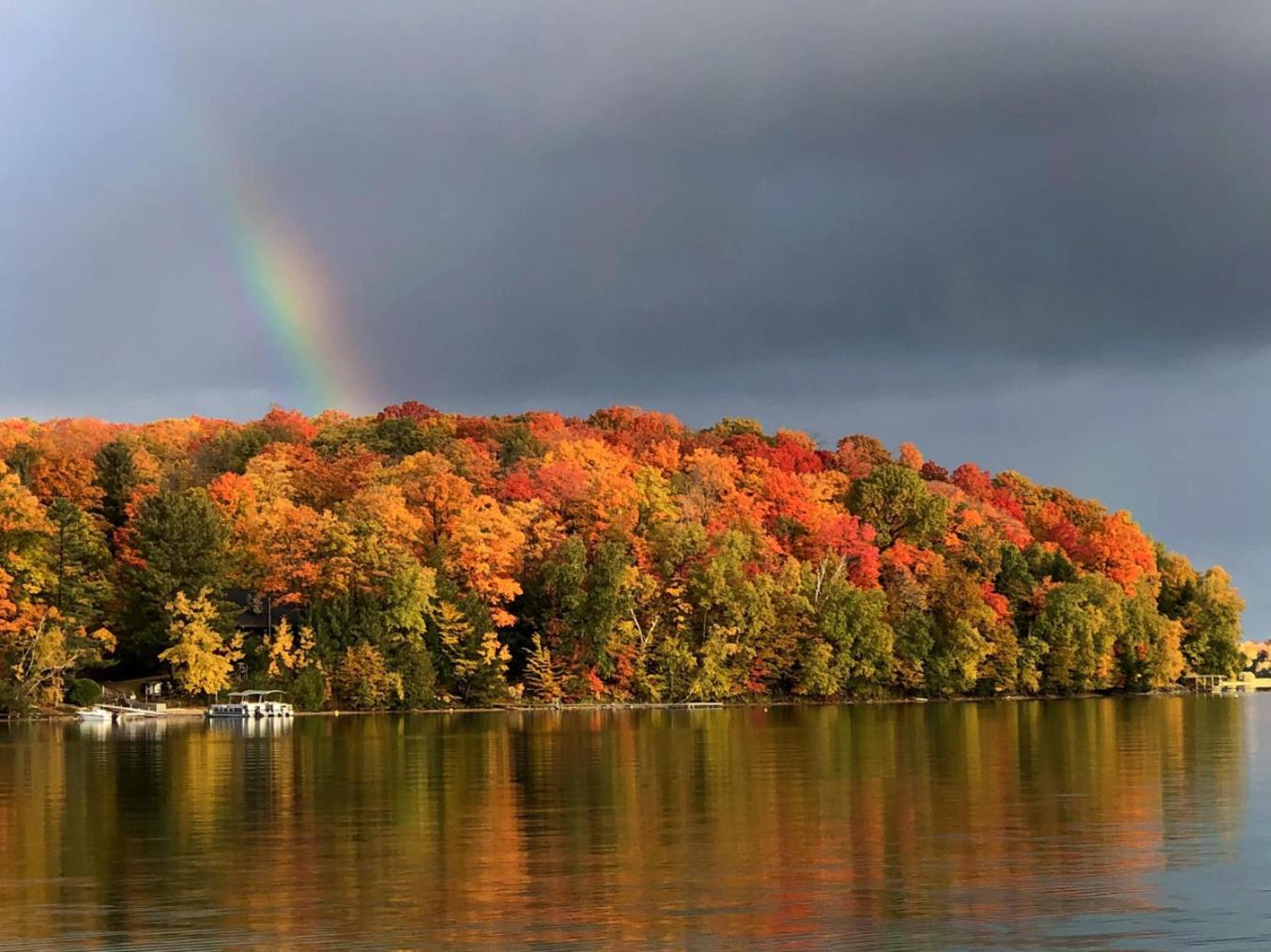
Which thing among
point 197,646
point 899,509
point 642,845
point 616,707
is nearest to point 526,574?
point 616,707

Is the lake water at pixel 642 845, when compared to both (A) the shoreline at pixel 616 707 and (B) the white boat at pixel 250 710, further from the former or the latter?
(A) the shoreline at pixel 616 707

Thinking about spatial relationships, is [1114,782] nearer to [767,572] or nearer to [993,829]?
[993,829]

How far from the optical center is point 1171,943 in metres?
24.1

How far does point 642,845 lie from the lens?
35312 millimetres

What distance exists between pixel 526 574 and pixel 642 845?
81.3m

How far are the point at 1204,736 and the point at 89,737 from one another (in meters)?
49.5

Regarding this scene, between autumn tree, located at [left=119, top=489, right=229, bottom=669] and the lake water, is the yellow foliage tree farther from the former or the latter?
the lake water

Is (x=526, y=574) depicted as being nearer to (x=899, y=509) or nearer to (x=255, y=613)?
(x=255, y=613)

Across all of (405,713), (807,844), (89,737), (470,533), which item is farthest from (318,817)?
(470,533)

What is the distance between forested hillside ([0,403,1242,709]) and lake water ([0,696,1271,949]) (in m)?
37.2

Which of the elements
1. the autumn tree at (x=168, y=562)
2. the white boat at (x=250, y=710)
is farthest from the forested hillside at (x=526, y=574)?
the white boat at (x=250, y=710)

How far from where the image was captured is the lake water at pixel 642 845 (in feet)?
85.4

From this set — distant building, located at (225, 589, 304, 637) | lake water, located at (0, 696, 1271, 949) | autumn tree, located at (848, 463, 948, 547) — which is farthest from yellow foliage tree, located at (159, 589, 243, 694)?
autumn tree, located at (848, 463, 948, 547)

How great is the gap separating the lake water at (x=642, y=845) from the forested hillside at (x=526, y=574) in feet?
122
